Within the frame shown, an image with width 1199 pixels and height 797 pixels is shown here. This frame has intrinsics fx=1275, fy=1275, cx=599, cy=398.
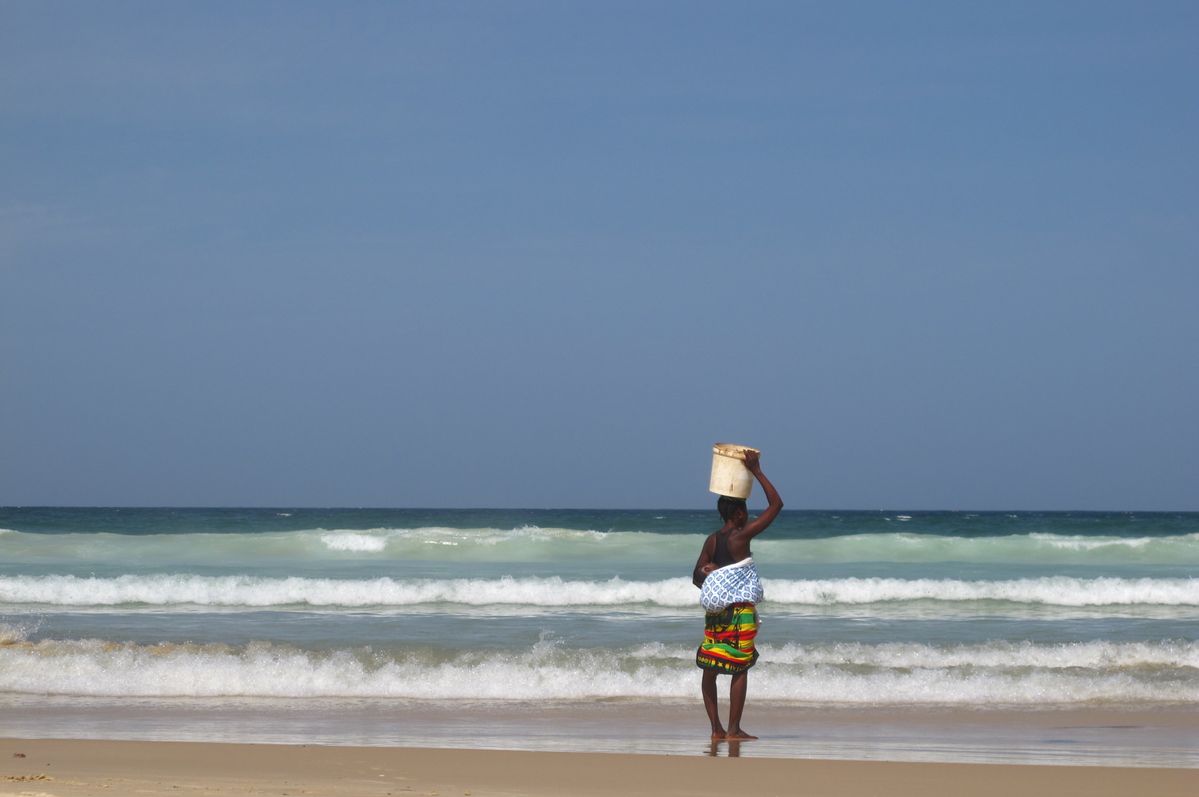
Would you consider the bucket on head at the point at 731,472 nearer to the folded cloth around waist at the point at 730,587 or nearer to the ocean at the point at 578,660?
the folded cloth around waist at the point at 730,587

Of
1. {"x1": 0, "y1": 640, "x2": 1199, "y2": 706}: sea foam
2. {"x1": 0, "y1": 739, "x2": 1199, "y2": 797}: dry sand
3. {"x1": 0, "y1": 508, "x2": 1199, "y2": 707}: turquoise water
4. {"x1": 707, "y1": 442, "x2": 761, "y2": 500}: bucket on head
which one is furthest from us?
{"x1": 0, "y1": 508, "x2": 1199, "y2": 707}: turquoise water

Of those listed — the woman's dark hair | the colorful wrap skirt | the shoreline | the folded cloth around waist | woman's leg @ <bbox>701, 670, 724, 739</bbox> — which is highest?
the woman's dark hair

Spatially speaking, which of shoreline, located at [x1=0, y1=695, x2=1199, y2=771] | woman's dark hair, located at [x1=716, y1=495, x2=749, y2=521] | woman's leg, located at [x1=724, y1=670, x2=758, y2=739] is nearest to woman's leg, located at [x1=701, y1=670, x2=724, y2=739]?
woman's leg, located at [x1=724, y1=670, x2=758, y2=739]

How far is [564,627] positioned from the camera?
1344 cm

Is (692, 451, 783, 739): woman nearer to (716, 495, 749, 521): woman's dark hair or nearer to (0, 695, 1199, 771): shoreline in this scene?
(716, 495, 749, 521): woman's dark hair

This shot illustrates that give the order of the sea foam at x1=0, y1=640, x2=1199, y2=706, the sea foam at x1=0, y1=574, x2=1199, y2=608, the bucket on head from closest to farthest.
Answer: the bucket on head < the sea foam at x1=0, y1=640, x2=1199, y2=706 < the sea foam at x1=0, y1=574, x2=1199, y2=608

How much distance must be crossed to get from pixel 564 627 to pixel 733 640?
5996 millimetres

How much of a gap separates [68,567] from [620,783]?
58.7ft

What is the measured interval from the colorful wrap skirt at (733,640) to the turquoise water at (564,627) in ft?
7.59

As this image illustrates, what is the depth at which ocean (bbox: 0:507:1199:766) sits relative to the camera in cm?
846

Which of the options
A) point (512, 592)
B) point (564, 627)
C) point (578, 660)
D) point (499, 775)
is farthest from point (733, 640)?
point (512, 592)

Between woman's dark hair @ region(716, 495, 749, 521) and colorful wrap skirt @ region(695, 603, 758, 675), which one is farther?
colorful wrap skirt @ region(695, 603, 758, 675)

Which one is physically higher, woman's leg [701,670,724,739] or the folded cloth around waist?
the folded cloth around waist

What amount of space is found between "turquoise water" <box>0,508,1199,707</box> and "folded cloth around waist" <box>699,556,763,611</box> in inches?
98.6
